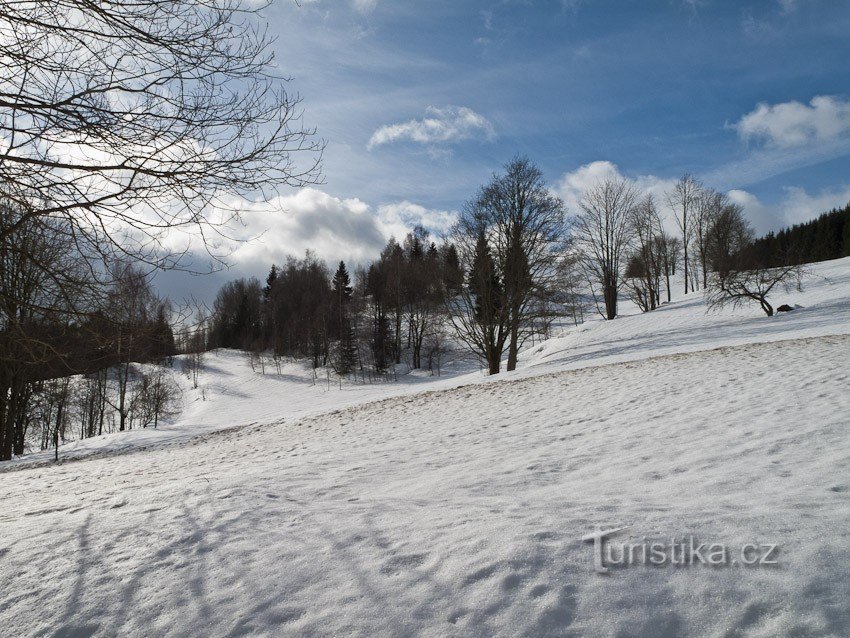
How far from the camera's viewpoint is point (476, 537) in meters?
3.10

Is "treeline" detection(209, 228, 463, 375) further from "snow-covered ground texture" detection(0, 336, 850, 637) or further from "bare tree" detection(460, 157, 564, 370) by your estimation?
"snow-covered ground texture" detection(0, 336, 850, 637)

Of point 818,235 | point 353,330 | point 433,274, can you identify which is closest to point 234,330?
point 353,330

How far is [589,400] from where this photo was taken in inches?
373

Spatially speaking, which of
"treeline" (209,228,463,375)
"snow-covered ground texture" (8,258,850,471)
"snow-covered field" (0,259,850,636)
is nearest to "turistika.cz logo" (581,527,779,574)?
"snow-covered field" (0,259,850,636)

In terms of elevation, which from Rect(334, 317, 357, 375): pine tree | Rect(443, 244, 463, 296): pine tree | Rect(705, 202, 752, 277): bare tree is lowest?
Answer: Rect(334, 317, 357, 375): pine tree

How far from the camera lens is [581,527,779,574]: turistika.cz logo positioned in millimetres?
2553

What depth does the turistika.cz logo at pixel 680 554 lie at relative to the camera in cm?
255

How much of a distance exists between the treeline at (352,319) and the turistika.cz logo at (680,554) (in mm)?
32548

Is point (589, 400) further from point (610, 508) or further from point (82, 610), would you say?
point (82, 610)

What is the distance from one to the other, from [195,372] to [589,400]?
42.5 meters

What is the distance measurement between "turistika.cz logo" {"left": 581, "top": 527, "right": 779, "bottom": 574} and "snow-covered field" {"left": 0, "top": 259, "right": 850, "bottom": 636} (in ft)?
0.17

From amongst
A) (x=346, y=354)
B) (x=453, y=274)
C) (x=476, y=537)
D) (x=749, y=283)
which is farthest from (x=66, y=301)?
(x=346, y=354)

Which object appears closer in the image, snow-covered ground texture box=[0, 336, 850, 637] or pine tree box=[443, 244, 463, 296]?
snow-covered ground texture box=[0, 336, 850, 637]

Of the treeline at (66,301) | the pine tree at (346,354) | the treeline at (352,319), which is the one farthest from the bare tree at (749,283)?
the pine tree at (346,354)
